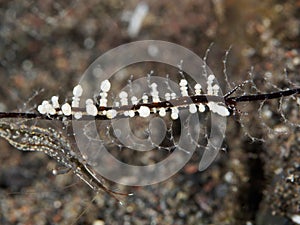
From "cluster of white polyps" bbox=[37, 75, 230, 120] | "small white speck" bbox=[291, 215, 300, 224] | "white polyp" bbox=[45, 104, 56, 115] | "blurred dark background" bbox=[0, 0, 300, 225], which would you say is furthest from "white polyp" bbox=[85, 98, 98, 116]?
"small white speck" bbox=[291, 215, 300, 224]

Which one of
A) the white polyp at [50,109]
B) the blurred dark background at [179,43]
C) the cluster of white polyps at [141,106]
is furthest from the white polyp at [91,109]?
the blurred dark background at [179,43]

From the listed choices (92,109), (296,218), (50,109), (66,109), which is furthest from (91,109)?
(296,218)

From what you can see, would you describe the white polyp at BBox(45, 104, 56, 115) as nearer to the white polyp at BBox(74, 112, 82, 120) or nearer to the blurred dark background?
the white polyp at BBox(74, 112, 82, 120)

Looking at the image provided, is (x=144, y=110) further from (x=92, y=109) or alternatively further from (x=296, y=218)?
(x=296, y=218)

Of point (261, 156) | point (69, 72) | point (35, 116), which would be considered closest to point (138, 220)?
point (261, 156)

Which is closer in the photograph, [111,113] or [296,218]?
[111,113]

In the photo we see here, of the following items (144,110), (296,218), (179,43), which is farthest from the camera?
(179,43)

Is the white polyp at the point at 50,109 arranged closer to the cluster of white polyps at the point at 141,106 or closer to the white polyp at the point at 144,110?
the cluster of white polyps at the point at 141,106

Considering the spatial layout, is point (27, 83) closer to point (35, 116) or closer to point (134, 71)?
point (134, 71)
